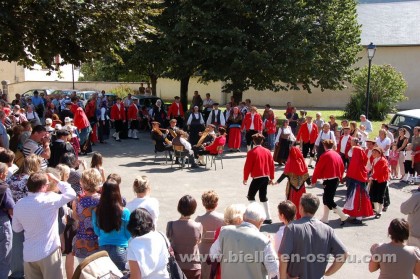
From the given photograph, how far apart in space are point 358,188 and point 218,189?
13.4 feet

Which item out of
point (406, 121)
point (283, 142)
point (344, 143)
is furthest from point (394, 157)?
point (406, 121)

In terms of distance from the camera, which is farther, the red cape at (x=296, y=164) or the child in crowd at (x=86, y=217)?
the red cape at (x=296, y=164)

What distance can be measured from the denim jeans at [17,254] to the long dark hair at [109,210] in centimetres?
166

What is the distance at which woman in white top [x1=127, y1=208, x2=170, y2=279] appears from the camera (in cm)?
456

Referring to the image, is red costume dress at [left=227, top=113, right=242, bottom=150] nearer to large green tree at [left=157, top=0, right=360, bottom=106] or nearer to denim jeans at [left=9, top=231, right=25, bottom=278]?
large green tree at [left=157, top=0, right=360, bottom=106]

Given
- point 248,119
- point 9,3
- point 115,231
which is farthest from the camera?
point 248,119

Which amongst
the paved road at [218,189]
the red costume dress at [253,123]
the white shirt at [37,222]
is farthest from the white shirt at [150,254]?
the red costume dress at [253,123]

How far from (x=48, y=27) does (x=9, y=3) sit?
128cm

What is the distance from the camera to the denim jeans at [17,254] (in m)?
6.52

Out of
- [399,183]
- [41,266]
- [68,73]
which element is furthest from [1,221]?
[68,73]

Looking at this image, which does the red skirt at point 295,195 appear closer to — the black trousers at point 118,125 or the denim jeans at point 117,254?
the denim jeans at point 117,254

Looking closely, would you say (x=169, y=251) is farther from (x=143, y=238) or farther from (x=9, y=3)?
(x=9, y=3)

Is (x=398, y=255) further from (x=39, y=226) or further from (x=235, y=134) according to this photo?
(x=235, y=134)

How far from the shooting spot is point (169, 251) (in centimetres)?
484
